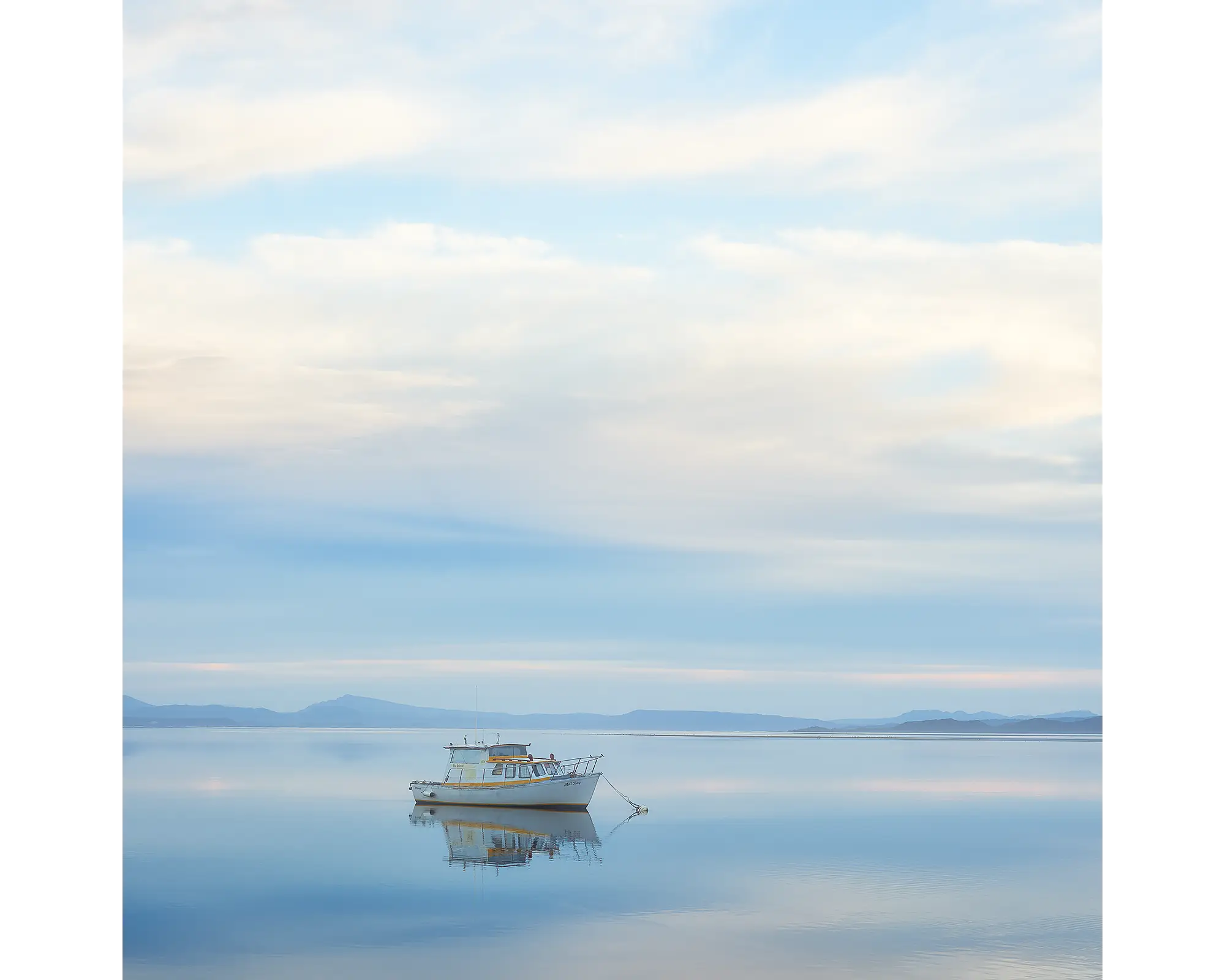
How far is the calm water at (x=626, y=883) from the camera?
6375mm

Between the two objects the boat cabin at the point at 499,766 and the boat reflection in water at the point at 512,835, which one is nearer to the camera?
the boat reflection in water at the point at 512,835

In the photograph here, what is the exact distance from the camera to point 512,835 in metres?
11.9

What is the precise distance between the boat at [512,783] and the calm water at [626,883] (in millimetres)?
195

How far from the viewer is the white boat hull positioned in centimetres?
1208

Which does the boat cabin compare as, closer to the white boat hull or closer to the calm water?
the white boat hull
